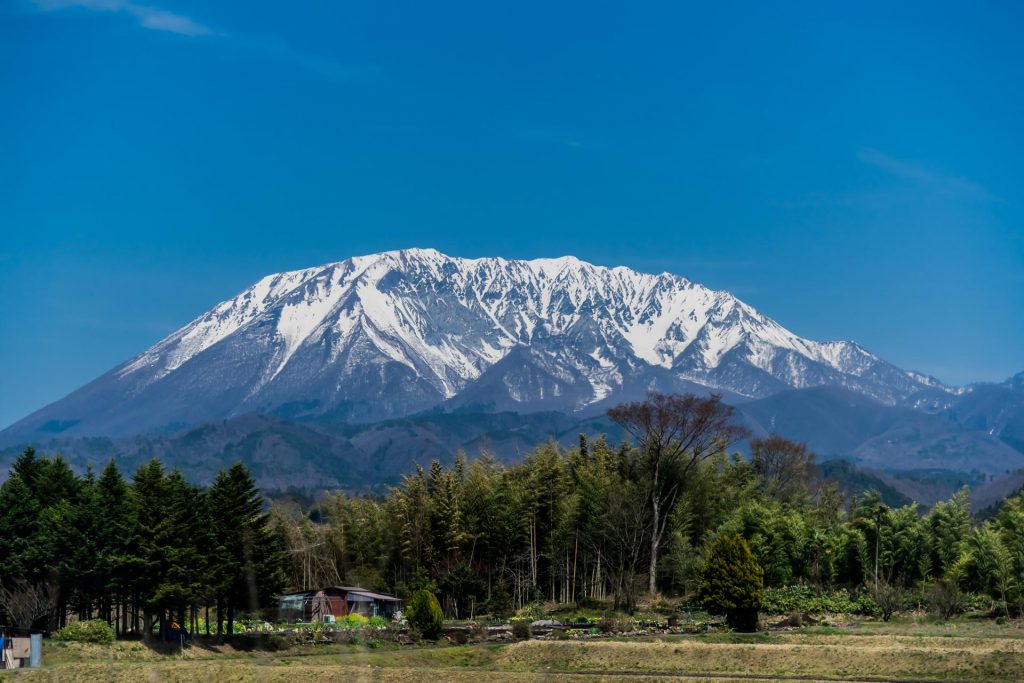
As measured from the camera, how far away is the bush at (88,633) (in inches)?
2199

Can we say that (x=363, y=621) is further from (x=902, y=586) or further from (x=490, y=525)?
(x=902, y=586)

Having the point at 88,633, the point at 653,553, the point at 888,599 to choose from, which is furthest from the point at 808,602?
the point at 88,633

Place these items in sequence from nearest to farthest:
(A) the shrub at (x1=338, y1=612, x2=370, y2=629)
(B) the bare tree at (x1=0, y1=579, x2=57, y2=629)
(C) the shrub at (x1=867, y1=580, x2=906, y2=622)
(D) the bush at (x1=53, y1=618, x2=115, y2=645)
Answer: (D) the bush at (x1=53, y1=618, x2=115, y2=645)
(B) the bare tree at (x1=0, y1=579, x2=57, y2=629)
(C) the shrub at (x1=867, y1=580, x2=906, y2=622)
(A) the shrub at (x1=338, y1=612, x2=370, y2=629)

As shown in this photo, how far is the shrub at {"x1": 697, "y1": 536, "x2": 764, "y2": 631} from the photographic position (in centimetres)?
6450

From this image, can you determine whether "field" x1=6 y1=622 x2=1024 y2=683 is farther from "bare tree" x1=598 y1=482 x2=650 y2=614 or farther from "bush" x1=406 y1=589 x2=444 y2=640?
"bare tree" x1=598 y1=482 x2=650 y2=614

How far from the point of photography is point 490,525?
3455 inches

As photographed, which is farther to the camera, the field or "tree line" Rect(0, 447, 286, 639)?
"tree line" Rect(0, 447, 286, 639)

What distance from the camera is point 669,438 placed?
88500 millimetres

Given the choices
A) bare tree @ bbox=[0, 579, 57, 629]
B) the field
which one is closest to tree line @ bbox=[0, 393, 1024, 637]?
bare tree @ bbox=[0, 579, 57, 629]

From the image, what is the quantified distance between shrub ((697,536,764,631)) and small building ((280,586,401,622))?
23924mm

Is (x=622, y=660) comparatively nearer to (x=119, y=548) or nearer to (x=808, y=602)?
(x=808, y=602)

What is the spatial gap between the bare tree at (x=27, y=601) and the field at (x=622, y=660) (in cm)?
430

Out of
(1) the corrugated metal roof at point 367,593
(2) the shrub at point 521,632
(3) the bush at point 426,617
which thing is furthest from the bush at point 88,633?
(1) the corrugated metal roof at point 367,593

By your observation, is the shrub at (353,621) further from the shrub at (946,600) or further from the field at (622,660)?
the shrub at (946,600)
